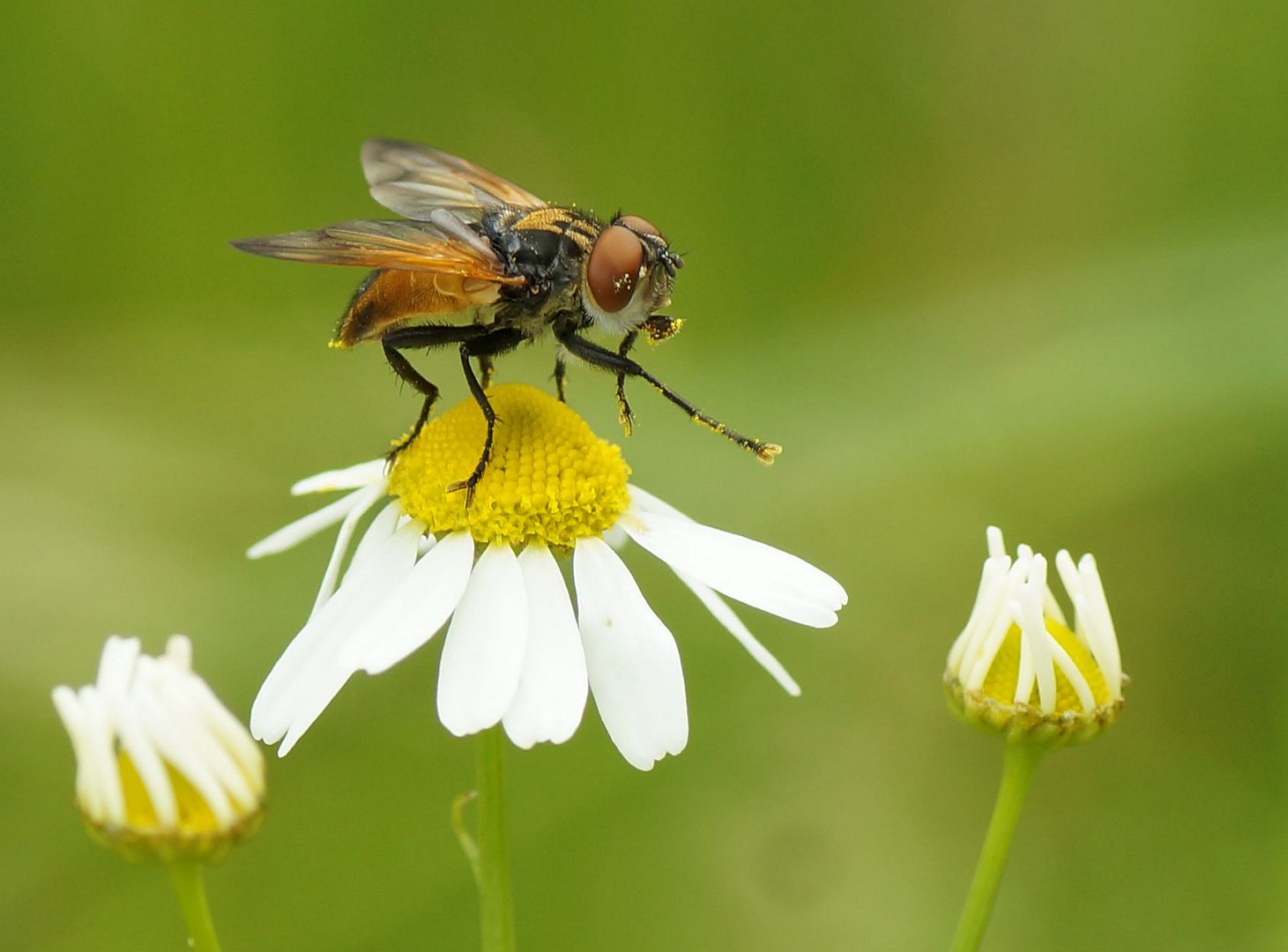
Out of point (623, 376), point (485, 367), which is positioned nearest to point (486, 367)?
point (485, 367)

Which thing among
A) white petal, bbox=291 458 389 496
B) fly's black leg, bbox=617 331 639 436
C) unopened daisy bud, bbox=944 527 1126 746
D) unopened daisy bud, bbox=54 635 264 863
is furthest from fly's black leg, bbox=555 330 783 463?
unopened daisy bud, bbox=54 635 264 863

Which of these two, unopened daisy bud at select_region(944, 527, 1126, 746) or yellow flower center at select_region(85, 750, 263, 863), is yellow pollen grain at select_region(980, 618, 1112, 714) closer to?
unopened daisy bud at select_region(944, 527, 1126, 746)

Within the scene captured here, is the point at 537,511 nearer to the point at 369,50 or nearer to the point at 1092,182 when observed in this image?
the point at 369,50

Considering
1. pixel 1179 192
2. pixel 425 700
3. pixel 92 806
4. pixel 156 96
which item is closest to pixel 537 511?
pixel 92 806

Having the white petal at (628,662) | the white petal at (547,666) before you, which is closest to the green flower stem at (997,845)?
the white petal at (628,662)

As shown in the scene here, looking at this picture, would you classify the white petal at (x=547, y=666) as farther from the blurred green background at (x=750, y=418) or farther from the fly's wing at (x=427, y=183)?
the blurred green background at (x=750, y=418)

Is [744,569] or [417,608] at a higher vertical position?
[744,569]

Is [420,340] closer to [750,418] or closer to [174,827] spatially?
[174,827]
